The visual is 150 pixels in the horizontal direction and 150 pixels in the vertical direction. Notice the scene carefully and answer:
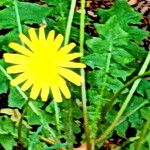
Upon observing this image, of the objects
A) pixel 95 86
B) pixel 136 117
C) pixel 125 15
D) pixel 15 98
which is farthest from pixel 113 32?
pixel 15 98

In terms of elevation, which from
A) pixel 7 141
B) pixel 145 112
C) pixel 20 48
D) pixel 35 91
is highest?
pixel 20 48

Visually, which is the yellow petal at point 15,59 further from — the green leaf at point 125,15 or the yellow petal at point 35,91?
the green leaf at point 125,15

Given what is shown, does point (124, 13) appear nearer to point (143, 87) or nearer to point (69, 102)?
→ point (143, 87)

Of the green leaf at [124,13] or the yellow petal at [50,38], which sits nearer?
the yellow petal at [50,38]

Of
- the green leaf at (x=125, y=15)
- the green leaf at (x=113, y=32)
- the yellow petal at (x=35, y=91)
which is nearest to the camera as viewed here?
the yellow petal at (x=35, y=91)

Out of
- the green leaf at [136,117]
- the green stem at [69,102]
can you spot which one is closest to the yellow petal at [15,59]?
the green stem at [69,102]
